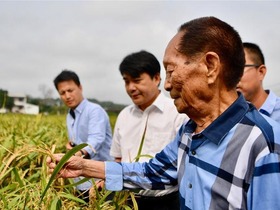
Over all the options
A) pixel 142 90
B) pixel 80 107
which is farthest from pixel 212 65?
pixel 80 107

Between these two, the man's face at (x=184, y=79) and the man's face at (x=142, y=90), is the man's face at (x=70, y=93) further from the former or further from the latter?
the man's face at (x=184, y=79)

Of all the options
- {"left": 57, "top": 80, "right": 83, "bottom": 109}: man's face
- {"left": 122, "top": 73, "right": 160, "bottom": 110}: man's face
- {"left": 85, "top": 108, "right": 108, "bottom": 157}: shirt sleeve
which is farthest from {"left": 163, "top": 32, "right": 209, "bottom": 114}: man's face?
{"left": 57, "top": 80, "right": 83, "bottom": 109}: man's face

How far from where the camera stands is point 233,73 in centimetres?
100

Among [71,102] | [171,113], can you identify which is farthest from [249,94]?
[71,102]

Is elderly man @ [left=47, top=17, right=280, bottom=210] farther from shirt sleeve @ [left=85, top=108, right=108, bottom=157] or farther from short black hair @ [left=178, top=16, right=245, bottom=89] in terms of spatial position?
shirt sleeve @ [left=85, top=108, right=108, bottom=157]

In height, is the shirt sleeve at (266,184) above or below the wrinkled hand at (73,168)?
above

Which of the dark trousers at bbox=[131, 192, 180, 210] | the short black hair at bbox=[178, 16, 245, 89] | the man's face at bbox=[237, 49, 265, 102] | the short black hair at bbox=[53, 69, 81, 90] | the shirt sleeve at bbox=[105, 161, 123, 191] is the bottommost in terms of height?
the dark trousers at bbox=[131, 192, 180, 210]

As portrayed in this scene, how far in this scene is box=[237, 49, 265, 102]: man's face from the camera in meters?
2.15

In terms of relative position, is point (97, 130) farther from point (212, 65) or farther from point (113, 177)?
point (212, 65)

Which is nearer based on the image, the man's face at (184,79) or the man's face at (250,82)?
the man's face at (184,79)

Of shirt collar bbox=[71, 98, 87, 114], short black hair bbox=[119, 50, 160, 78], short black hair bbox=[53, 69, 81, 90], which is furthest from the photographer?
short black hair bbox=[53, 69, 81, 90]

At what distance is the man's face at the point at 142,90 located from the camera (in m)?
2.18

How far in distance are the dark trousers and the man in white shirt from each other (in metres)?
0.29

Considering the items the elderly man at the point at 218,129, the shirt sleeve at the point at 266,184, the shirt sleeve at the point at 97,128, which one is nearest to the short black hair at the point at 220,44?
the elderly man at the point at 218,129
